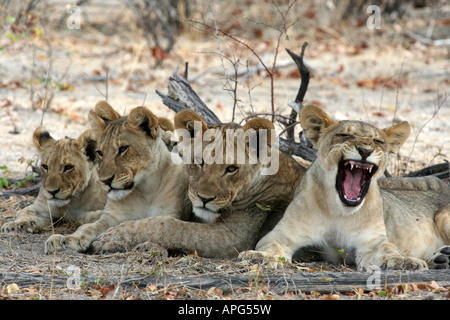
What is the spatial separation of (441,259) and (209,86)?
24.1 feet

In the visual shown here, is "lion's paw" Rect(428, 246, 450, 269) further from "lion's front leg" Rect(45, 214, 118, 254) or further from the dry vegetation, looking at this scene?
"lion's front leg" Rect(45, 214, 118, 254)

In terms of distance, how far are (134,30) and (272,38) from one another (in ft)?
9.94

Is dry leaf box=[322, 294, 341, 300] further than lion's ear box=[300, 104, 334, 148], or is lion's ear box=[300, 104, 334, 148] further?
lion's ear box=[300, 104, 334, 148]

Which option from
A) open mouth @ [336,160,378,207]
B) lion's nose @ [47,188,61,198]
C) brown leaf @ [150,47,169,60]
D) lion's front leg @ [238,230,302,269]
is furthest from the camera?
brown leaf @ [150,47,169,60]

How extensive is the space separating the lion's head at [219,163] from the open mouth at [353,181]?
0.63 meters

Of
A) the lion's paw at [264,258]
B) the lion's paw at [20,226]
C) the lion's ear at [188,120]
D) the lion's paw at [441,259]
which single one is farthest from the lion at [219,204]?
the lion's paw at [441,259]

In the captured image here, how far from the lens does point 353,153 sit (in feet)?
14.0

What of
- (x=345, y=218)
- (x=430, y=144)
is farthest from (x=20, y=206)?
(x=430, y=144)

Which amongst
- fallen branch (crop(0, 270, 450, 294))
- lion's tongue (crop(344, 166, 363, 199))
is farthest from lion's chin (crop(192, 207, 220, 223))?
lion's tongue (crop(344, 166, 363, 199))

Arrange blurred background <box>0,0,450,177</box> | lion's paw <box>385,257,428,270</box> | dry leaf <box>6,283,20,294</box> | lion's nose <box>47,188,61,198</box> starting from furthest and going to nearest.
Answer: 1. blurred background <box>0,0,450,177</box>
2. lion's nose <box>47,188,61,198</box>
3. lion's paw <box>385,257,428,270</box>
4. dry leaf <box>6,283,20,294</box>

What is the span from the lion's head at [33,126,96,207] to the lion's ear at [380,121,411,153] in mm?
2407

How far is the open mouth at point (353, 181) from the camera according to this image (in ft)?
14.4

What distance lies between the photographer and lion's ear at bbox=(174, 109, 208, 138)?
481 cm
